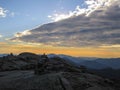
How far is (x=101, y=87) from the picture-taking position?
1474 inches

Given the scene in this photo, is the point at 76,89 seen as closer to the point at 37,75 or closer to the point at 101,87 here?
the point at 101,87

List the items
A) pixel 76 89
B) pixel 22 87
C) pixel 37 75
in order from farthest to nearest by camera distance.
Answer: pixel 37 75
pixel 22 87
pixel 76 89

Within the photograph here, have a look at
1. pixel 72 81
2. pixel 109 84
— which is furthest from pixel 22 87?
pixel 109 84

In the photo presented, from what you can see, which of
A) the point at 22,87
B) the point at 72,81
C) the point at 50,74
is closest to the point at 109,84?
the point at 72,81

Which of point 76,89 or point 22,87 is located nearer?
point 76,89

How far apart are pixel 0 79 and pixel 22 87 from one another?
711cm

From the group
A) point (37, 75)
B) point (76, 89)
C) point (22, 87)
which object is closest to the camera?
point (76, 89)

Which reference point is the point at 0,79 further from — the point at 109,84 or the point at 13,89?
the point at 109,84

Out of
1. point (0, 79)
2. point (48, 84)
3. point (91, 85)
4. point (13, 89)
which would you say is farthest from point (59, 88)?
point (0, 79)

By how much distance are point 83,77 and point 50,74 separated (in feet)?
18.1

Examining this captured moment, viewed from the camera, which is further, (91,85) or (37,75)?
(37,75)

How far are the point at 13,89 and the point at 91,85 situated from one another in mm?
12709

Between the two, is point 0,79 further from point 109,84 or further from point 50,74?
point 109,84

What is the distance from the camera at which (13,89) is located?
1554 inches
